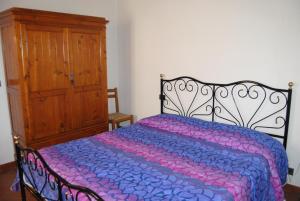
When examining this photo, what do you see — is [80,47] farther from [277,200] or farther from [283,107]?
[277,200]

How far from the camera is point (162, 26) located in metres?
3.30

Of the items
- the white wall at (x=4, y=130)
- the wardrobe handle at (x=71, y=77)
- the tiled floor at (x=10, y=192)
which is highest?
the wardrobe handle at (x=71, y=77)

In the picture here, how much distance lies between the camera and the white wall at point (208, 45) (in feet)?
7.72

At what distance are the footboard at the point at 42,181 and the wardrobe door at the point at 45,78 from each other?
873mm

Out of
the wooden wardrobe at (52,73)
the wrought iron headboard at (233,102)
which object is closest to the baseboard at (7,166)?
the wooden wardrobe at (52,73)

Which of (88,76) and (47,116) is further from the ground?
(88,76)

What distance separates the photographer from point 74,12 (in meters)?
3.45

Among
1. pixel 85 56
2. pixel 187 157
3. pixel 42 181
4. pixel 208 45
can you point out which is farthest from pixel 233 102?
pixel 42 181

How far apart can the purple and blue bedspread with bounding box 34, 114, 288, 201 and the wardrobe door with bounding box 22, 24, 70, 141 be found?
0.80m

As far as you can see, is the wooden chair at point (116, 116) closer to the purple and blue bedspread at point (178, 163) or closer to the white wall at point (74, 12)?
the white wall at point (74, 12)

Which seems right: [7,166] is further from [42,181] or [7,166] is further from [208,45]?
[208,45]

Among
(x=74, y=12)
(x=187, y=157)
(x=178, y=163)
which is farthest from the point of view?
(x=74, y=12)

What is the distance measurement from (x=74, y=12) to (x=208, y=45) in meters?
1.95

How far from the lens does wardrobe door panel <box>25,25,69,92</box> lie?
267 cm
